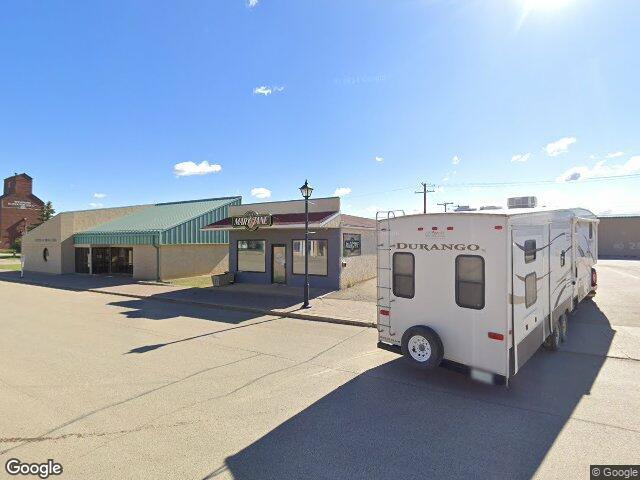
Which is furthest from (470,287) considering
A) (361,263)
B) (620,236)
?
(620,236)

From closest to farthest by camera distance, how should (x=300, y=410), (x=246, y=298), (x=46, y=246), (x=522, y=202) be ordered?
(x=300, y=410) → (x=522, y=202) → (x=246, y=298) → (x=46, y=246)

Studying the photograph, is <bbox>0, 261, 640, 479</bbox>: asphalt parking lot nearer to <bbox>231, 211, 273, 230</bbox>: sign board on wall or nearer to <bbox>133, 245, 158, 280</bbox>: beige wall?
<bbox>231, 211, 273, 230</bbox>: sign board on wall

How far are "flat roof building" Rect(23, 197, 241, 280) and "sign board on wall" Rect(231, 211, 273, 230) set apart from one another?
647 cm

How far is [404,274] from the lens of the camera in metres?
6.61

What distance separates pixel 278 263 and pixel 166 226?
9.16 meters

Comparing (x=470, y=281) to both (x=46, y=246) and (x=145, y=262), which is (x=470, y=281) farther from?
(x=46, y=246)

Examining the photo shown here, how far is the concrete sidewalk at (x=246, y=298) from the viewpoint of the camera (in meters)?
11.5

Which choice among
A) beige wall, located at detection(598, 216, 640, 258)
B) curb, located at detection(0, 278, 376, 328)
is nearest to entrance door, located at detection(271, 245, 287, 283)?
curb, located at detection(0, 278, 376, 328)

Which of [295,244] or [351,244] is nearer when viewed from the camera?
[295,244]

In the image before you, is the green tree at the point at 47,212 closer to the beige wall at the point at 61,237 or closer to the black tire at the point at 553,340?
the beige wall at the point at 61,237

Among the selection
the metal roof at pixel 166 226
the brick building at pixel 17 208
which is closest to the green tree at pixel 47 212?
the brick building at pixel 17 208

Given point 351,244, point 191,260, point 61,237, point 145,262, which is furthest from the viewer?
point 61,237

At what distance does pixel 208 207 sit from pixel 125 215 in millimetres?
8412

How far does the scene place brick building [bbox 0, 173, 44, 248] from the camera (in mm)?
58531
